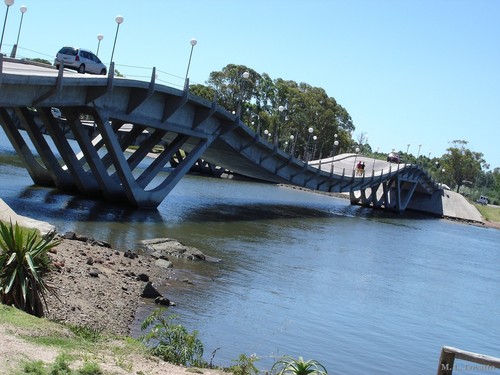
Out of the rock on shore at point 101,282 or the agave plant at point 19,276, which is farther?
the rock on shore at point 101,282

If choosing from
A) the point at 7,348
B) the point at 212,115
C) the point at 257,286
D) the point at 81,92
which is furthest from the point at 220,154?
the point at 7,348

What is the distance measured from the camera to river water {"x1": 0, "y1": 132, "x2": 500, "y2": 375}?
16719 millimetres

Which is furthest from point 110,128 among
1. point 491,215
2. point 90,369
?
point 491,215

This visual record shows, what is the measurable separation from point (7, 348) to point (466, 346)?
13.9 metres

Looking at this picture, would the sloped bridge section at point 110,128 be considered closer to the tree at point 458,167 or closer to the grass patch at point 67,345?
the grass patch at point 67,345

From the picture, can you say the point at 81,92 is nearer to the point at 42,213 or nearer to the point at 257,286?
the point at 42,213

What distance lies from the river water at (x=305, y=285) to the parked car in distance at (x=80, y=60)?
7.07m

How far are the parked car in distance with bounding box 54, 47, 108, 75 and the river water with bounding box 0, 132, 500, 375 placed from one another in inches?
278

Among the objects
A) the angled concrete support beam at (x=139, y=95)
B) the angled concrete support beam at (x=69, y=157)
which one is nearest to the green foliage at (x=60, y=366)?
the angled concrete support beam at (x=69, y=157)

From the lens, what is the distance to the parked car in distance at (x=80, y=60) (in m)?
43.1

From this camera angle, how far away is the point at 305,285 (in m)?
25.3

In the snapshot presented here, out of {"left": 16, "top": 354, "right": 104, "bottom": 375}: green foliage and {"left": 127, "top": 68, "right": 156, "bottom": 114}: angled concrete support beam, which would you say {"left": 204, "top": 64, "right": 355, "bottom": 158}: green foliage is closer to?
{"left": 127, "top": 68, "right": 156, "bottom": 114}: angled concrete support beam

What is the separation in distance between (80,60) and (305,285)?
23908 millimetres

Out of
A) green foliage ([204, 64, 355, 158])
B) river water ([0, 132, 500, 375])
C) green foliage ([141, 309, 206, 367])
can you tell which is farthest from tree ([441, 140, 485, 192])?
green foliage ([141, 309, 206, 367])
